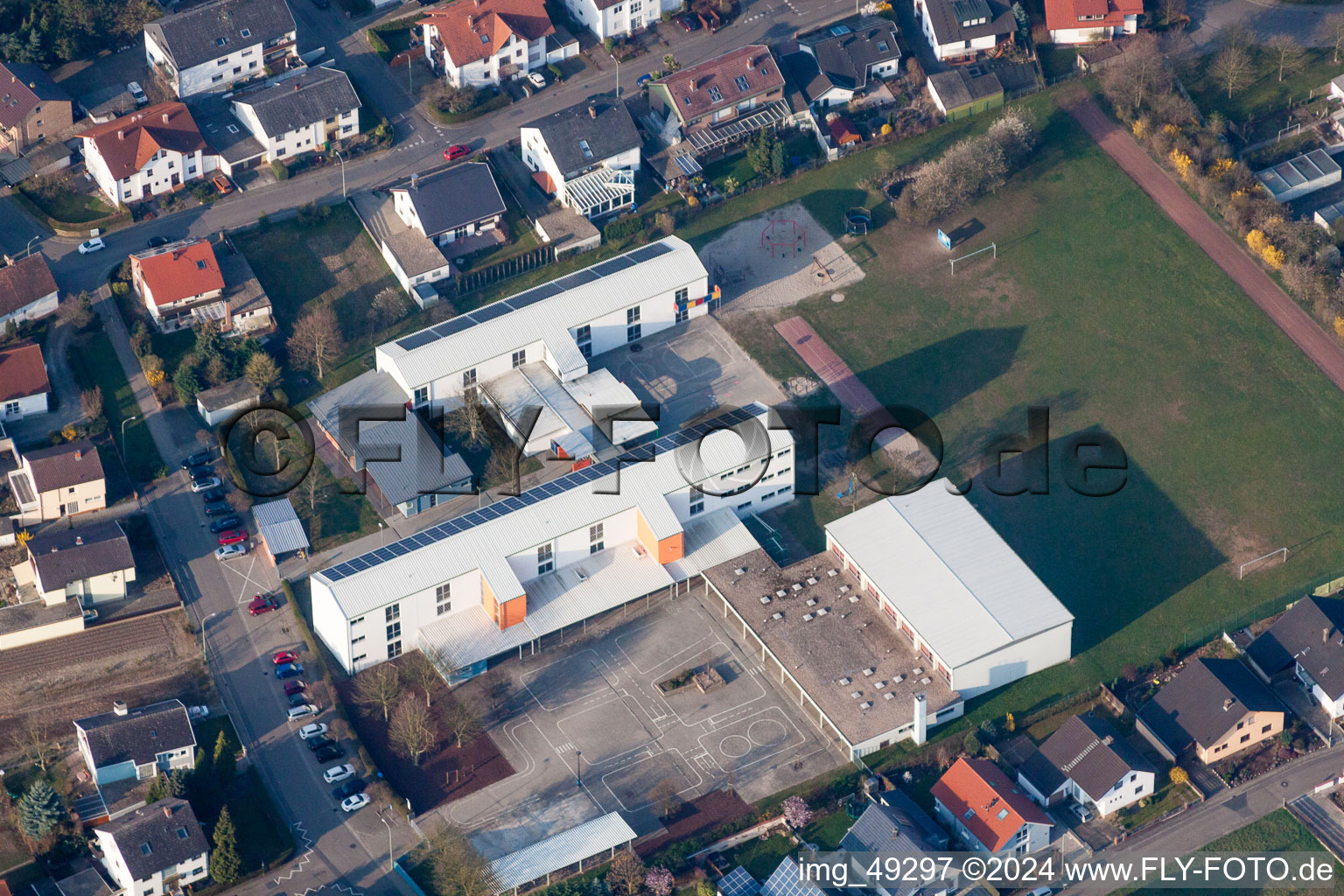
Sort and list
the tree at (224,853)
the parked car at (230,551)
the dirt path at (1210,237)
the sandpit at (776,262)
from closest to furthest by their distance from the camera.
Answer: the tree at (224,853), the parked car at (230,551), the dirt path at (1210,237), the sandpit at (776,262)

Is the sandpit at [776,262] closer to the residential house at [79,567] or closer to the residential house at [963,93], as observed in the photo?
the residential house at [963,93]

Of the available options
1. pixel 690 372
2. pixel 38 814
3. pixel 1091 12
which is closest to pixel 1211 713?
pixel 690 372

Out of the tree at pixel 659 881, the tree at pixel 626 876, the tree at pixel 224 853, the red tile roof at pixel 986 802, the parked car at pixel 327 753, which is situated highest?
the tree at pixel 224 853

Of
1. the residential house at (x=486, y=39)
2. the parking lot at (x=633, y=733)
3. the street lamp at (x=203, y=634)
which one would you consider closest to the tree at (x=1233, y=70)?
the residential house at (x=486, y=39)

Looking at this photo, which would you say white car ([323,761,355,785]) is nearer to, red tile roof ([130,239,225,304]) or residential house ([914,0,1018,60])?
red tile roof ([130,239,225,304])

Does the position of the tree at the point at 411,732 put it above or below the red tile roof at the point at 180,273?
below

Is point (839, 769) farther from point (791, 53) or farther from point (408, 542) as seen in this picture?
point (791, 53)
